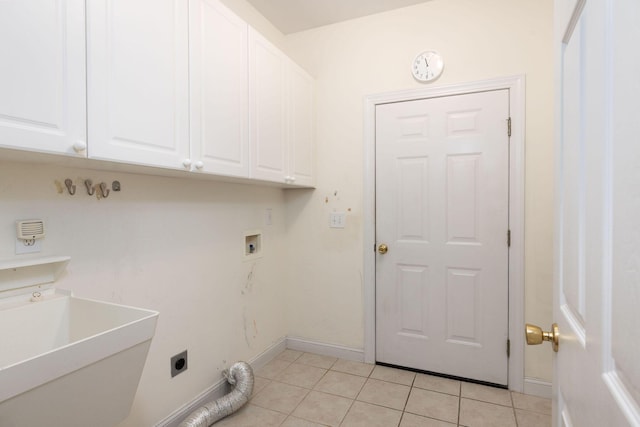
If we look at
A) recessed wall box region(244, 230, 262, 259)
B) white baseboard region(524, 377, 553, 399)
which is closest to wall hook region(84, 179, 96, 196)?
recessed wall box region(244, 230, 262, 259)

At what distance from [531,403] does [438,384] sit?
1.81 ft

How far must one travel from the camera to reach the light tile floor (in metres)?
1.87

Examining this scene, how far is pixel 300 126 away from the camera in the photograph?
97.4 inches

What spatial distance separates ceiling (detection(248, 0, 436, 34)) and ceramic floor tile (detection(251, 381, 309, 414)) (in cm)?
276

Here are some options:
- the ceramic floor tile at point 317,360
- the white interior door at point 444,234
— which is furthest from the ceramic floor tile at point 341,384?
the white interior door at point 444,234

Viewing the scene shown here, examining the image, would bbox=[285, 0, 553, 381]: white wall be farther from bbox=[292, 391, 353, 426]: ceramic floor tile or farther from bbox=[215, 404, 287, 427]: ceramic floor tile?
bbox=[215, 404, 287, 427]: ceramic floor tile

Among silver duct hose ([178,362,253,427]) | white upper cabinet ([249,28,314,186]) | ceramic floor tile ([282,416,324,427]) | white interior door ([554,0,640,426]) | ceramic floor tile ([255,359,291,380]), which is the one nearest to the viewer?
white interior door ([554,0,640,426])

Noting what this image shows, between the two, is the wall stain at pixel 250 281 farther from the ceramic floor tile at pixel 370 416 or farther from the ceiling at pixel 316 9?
the ceiling at pixel 316 9

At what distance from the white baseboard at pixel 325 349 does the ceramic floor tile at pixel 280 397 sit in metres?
0.53

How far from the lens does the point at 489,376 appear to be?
2.21m

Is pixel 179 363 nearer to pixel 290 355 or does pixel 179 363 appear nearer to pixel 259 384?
pixel 259 384

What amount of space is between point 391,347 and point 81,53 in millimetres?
2530

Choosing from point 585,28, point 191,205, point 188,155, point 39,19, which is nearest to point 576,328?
point 585,28

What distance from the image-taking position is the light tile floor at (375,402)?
1.87 metres
